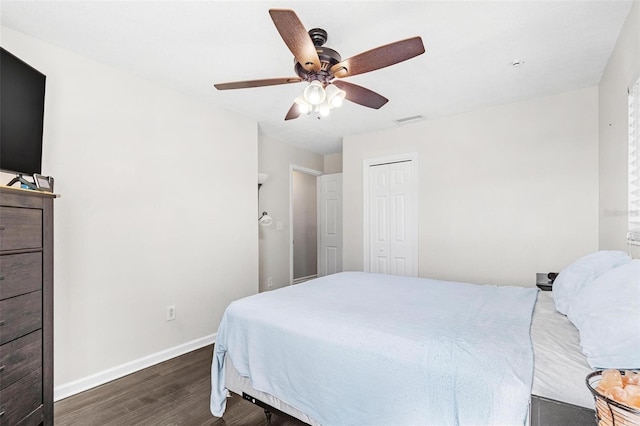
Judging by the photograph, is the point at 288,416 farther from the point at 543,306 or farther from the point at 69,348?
the point at 69,348

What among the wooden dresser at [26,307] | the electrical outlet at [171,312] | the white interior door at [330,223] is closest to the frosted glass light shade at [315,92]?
the wooden dresser at [26,307]

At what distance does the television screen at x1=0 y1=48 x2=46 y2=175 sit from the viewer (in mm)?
1652

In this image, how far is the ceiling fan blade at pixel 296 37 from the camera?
137 cm

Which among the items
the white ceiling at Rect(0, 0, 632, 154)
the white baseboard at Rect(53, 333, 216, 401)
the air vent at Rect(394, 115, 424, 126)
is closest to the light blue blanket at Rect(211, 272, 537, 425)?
the white baseboard at Rect(53, 333, 216, 401)

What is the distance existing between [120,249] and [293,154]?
114 inches

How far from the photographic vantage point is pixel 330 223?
17.3ft

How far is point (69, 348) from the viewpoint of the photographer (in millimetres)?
2240

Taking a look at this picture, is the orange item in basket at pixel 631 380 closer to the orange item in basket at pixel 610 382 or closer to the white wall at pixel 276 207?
the orange item in basket at pixel 610 382

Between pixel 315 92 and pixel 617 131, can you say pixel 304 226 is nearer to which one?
pixel 315 92

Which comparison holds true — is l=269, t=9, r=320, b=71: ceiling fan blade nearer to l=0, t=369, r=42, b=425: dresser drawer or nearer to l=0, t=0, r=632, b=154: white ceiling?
l=0, t=0, r=632, b=154: white ceiling

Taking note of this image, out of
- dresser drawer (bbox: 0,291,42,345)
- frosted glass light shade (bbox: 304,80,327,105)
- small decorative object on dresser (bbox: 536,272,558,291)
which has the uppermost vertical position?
frosted glass light shade (bbox: 304,80,327,105)

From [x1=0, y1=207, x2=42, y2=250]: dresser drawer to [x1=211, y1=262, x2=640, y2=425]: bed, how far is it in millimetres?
1060

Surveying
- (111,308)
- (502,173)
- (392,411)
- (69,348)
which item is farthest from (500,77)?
(69,348)

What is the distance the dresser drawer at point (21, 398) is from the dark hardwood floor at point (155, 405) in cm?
48
